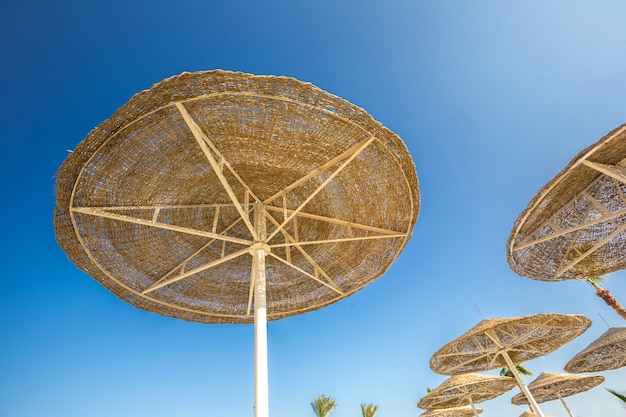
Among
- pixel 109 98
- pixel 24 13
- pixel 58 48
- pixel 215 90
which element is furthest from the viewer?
pixel 109 98

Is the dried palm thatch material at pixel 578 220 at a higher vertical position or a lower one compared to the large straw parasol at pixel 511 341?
higher

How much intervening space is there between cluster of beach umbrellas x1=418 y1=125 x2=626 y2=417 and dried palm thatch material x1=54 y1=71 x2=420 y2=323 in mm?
3058

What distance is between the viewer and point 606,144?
538 cm

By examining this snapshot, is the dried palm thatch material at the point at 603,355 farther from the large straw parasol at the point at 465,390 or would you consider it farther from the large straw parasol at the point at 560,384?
the large straw parasol at the point at 465,390

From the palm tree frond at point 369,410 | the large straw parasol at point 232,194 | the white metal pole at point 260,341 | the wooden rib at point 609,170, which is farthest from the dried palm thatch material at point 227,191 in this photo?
the palm tree frond at point 369,410

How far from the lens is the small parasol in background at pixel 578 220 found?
220 inches

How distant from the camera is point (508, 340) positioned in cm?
1247

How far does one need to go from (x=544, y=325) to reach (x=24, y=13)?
16.1m

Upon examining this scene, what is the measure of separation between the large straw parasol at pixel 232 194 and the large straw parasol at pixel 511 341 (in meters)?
6.43

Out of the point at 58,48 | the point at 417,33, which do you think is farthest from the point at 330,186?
the point at 58,48

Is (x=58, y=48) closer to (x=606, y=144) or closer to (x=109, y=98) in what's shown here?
(x=109, y=98)

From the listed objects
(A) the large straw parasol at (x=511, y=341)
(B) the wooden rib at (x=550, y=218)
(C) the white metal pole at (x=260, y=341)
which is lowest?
(C) the white metal pole at (x=260, y=341)

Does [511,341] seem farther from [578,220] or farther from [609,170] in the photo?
[609,170]

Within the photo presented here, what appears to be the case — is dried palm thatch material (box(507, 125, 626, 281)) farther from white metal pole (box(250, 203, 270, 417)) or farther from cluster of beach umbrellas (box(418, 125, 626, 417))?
white metal pole (box(250, 203, 270, 417))
